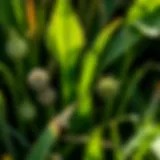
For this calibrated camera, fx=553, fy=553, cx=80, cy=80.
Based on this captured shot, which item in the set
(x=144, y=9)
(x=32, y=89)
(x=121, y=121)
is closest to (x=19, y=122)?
(x=32, y=89)

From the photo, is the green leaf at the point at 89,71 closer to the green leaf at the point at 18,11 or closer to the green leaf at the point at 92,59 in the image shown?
the green leaf at the point at 92,59

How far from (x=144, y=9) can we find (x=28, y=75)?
209 mm

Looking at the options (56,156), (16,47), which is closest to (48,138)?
(56,156)

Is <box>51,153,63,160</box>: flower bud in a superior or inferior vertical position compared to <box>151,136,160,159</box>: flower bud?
superior

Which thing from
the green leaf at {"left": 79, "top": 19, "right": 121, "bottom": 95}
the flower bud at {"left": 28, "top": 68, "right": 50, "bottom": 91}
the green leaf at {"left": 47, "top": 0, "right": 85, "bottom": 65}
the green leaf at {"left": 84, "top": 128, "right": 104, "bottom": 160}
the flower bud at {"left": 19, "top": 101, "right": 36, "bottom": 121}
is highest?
the green leaf at {"left": 47, "top": 0, "right": 85, "bottom": 65}

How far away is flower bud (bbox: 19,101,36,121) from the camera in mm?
838

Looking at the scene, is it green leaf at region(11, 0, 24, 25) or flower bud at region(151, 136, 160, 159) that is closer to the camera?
flower bud at region(151, 136, 160, 159)

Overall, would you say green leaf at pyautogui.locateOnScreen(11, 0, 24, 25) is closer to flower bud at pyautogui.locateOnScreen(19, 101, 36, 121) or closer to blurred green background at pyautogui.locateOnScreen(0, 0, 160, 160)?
blurred green background at pyautogui.locateOnScreen(0, 0, 160, 160)

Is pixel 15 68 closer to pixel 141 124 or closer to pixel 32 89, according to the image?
pixel 32 89

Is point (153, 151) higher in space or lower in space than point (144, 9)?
lower

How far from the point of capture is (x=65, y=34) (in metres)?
0.85

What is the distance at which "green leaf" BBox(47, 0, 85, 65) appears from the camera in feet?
2.74

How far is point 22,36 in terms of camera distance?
0.89m

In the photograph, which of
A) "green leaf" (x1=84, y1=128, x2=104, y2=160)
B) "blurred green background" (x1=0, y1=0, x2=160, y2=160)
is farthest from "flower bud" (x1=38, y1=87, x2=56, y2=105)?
"green leaf" (x1=84, y1=128, x2=104, y2=160)
